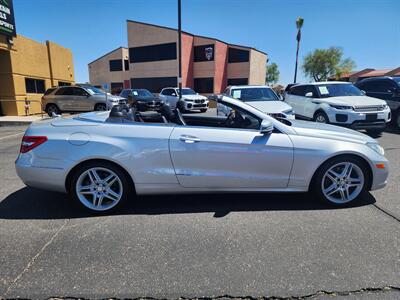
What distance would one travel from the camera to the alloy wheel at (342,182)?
11.3 feet

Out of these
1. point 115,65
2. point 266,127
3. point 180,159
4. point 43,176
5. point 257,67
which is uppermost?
point 115,65

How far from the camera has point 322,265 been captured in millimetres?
2383

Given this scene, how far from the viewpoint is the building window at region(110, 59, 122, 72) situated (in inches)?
1764

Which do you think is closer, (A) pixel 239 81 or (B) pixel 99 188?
(B) pixel 99 188

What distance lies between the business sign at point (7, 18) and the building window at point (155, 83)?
21506 mm

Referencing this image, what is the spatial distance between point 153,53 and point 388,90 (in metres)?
29.6

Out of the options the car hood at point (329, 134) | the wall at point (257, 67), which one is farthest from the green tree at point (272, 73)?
the car hood at point (329, 134)

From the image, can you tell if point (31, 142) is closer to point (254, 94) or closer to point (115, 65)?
point (254, 94)

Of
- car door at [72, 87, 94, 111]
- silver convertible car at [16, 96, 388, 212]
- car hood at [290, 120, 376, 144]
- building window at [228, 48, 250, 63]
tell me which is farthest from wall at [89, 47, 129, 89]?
car hood at [290, 120, 376, 144]

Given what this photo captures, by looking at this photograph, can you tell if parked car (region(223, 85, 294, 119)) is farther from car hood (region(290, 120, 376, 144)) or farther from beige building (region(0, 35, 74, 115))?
beige building (region(0, 35, 74, 115))

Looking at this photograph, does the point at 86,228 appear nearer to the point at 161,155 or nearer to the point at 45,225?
the point at 45,225

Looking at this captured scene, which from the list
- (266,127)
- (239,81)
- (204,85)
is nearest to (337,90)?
(266,127)

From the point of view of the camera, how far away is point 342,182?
3.47 m

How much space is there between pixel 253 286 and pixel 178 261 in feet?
2.26
